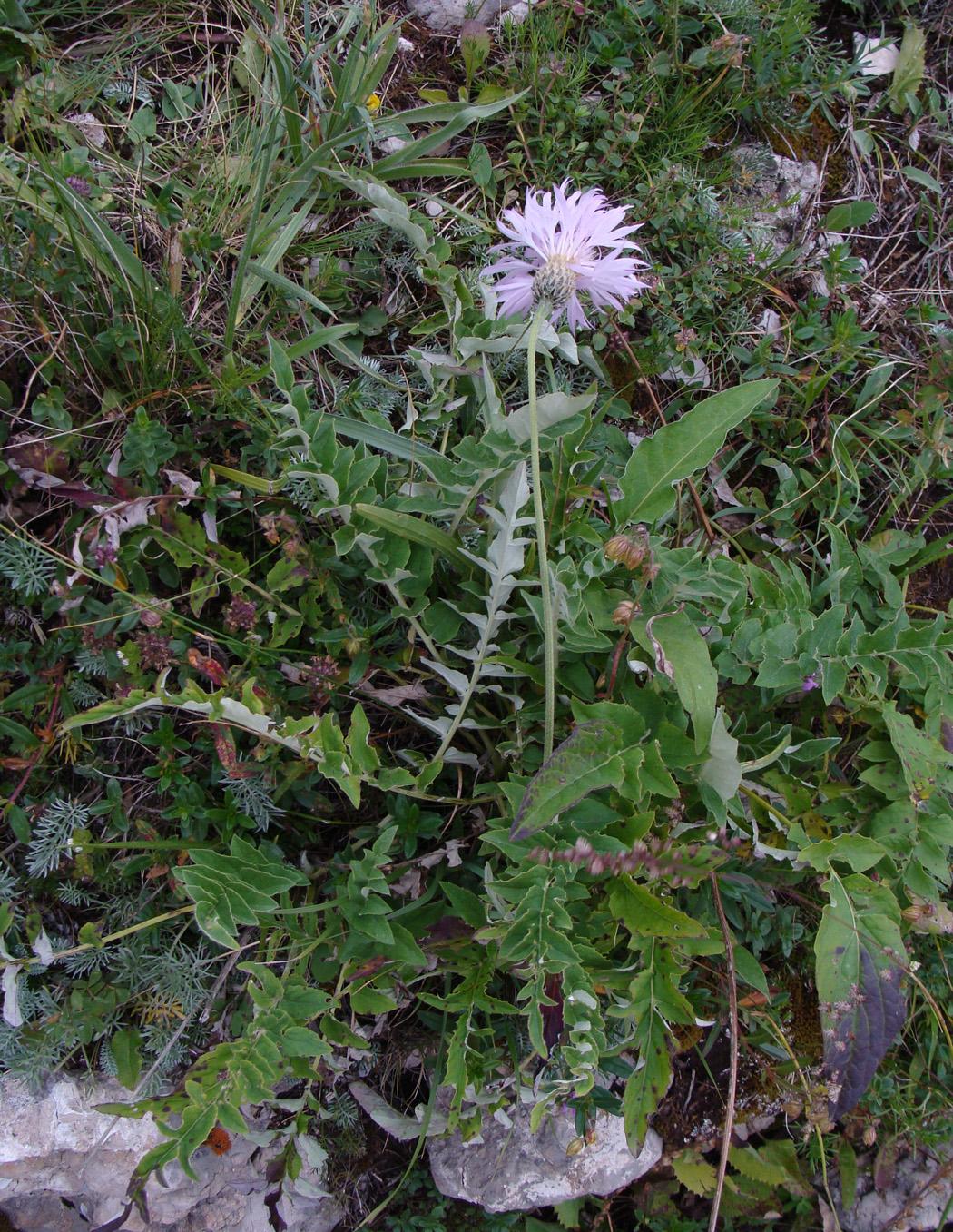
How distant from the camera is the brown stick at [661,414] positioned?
95.3 inches

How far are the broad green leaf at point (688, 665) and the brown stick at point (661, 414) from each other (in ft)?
2.24

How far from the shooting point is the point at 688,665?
5.84ft

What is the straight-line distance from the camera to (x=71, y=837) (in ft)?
6.48

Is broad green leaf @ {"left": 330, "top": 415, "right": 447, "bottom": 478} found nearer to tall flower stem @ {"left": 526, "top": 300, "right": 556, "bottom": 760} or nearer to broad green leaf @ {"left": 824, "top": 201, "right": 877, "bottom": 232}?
tall flower stem @ {"left": 526, "top": 300, "right": 556, "bottom": 760}

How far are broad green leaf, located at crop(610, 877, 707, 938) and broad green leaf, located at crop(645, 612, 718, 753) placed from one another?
0.99ft

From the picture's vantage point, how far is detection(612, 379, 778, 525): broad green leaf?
6.30 feet

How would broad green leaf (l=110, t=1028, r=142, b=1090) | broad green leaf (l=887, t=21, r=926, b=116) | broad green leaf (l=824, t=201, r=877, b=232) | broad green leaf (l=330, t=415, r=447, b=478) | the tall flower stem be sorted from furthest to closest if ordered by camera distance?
1. broad green leaf (l=887, t=21, r=926, b=116)
2. broad green leaf (l=824, t=201, r=877, b=232)
3. broad green leaf (l=330, t=415, r=447, b=478)
4. broad green leaf (l=110, t=1028, r=142, b=1090)
5. the tall flower stem

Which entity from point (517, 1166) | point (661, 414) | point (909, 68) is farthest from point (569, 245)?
point (517, 1166)

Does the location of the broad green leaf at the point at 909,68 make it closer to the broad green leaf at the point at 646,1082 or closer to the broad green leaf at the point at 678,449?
the broad green leaf at the point at 678,449

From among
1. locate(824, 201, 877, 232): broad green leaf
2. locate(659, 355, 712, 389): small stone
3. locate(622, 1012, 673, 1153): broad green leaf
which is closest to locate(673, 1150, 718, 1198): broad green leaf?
locate(622, 1012, 673, 1153): broad green leaf

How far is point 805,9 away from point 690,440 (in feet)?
5.75

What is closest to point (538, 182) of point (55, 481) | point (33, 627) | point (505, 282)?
point (505, 282)

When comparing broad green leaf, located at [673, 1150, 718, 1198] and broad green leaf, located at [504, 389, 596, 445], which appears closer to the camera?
broad green leaf, located at [504, 389, 596, 445]

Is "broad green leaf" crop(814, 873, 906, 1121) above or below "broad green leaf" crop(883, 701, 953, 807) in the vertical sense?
below
